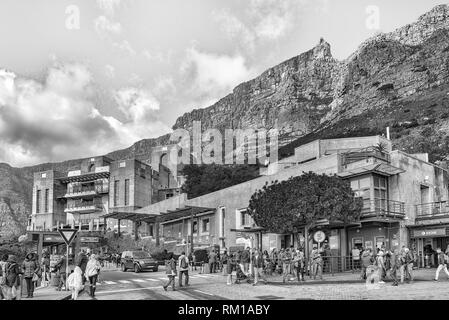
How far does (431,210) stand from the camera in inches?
1519

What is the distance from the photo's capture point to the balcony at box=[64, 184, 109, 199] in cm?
9544

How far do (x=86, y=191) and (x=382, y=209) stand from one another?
239 feet

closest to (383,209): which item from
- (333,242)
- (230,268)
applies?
(333,242)

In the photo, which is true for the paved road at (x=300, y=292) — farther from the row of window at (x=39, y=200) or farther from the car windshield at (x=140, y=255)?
the row of window at (x=39, y=200)

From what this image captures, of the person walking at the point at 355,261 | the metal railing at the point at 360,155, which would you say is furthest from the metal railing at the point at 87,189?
the person walking at the point at 355,261

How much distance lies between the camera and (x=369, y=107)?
144750 millimetres

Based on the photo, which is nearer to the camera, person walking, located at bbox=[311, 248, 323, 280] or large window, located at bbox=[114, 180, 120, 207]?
person walking, located at bbox=[311, 248, 323, 280]

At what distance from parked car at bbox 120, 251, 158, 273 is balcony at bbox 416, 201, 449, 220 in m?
18.9

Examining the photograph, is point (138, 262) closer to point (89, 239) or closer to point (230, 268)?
point (230, 268)

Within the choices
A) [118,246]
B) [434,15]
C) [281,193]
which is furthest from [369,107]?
[281,193]

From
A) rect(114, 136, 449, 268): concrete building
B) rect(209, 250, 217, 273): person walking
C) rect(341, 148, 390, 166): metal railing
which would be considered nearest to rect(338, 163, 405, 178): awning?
rect(114, 136, 449, 268): concrete building

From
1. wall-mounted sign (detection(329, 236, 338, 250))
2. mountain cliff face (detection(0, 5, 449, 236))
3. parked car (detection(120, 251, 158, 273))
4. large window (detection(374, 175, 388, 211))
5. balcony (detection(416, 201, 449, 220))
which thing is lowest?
parked car (detection(120, 251, 158, 273))

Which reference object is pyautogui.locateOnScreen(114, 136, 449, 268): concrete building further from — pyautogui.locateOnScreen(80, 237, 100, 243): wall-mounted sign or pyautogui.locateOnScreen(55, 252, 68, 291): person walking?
pyautogui.locateOnScreen(80, 237, 100, 243): wall-mounted sign
